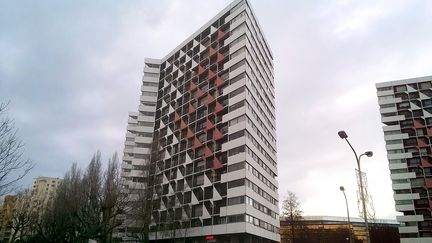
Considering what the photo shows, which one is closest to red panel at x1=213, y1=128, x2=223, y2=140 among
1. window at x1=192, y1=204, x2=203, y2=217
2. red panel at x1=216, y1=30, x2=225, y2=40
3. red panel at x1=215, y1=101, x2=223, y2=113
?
red panel at x1=215, y1=101, x2=223, y2=113

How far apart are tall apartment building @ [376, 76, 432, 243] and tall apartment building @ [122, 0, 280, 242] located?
110 feet

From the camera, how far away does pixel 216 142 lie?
65500mm

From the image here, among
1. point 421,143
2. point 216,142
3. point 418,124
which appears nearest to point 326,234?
point 421,143

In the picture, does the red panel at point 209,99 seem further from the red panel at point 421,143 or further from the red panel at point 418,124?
the red panel at point 418,124

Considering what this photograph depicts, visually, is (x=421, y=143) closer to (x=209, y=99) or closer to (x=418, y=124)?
(x=418, y=124)

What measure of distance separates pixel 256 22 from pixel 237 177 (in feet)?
123

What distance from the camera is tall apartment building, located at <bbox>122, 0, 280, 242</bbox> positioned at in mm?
58094

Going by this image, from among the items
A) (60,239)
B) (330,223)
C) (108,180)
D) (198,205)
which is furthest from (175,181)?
(330,223)

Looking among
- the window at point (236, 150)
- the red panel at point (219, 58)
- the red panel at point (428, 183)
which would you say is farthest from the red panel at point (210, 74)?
the red panel at point (428, 183)

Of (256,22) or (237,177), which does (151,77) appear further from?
(237,177)

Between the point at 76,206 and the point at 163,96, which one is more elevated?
the point at 163,96

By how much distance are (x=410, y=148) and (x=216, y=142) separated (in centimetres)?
5385

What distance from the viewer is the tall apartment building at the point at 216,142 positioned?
58094mm

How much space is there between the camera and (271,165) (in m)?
73.2
